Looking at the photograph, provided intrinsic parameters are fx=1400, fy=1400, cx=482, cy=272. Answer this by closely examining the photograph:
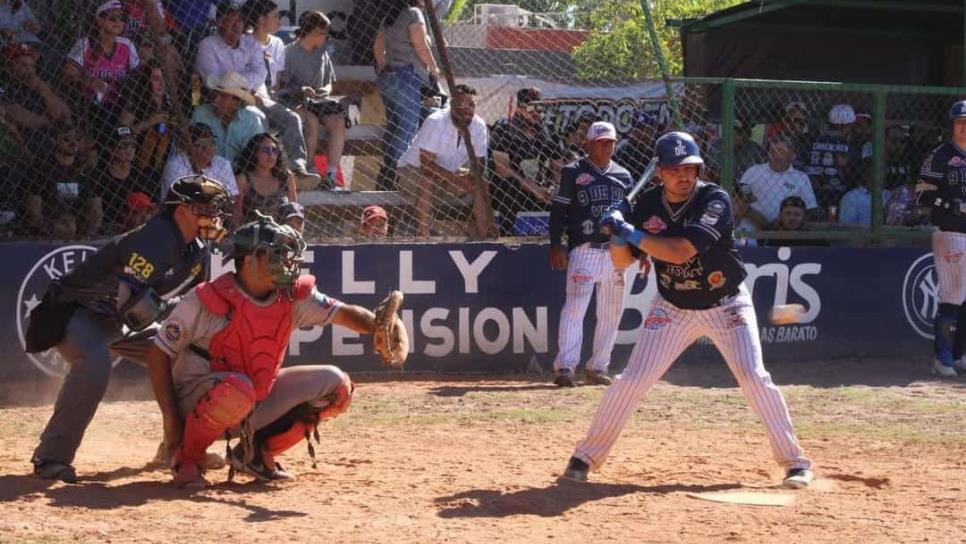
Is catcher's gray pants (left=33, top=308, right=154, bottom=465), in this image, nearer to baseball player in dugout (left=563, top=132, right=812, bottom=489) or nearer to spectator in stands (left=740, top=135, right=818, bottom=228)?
baseball player in dugout (left=563, top=132, right=812, bottom=489)

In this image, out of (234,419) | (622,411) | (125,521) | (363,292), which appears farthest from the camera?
(363,292)

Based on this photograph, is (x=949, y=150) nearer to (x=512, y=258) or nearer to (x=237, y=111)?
(x=512, y=258)

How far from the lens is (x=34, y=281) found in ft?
35.0

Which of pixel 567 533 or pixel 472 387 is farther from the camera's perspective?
pixel 472 387

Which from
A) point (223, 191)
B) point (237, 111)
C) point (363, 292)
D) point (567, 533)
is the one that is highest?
point (237, 111)

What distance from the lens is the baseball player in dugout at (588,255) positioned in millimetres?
11125

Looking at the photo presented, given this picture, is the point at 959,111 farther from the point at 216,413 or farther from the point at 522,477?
the point at 216,413

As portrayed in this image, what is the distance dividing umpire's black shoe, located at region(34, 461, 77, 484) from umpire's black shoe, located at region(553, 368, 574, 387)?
486 centimetres

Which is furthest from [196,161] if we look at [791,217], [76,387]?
[791,217]

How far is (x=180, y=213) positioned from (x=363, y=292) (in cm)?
455

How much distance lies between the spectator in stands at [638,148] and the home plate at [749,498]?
20.2ft

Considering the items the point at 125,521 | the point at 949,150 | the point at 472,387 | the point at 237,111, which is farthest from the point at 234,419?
the point at 949,150

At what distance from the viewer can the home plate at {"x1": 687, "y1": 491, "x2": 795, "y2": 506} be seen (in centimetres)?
678

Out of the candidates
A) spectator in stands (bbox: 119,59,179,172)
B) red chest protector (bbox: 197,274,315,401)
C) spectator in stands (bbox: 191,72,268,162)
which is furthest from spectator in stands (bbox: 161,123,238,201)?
red chest protector (bbox: 197,274,315,401)
